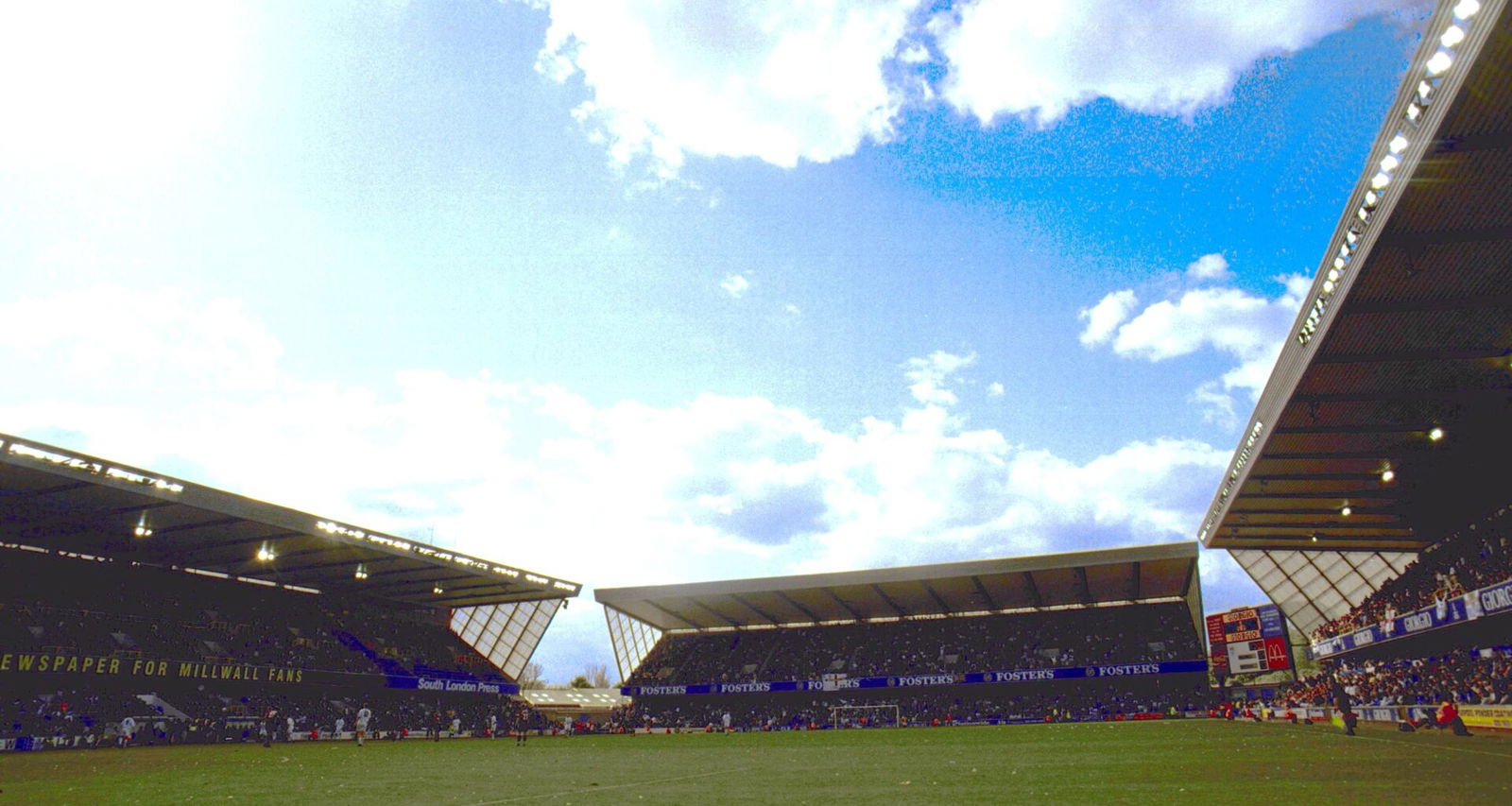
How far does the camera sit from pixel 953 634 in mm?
61750

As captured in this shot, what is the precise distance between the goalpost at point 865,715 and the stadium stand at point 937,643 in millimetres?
305

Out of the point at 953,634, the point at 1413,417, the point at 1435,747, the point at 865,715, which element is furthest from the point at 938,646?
the point at 1435,747

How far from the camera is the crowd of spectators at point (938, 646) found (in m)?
55.3

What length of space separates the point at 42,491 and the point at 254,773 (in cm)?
2106

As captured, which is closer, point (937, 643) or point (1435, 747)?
point (1435, 747)

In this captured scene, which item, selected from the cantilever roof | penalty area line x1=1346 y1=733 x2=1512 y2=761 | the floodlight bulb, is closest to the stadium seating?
penalty area line x1=1346 y1=733 x2=1512 y2=761

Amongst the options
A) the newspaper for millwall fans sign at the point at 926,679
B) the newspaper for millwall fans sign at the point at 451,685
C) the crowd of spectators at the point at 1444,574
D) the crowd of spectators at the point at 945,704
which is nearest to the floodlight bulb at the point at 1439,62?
the crowd of spectators at the point at 1444,574

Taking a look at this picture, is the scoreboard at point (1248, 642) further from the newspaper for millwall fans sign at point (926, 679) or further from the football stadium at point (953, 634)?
the newspaper for millwall fans sign at point (926, 679)

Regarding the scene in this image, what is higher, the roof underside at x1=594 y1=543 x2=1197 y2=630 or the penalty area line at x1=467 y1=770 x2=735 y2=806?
the roof underside at x1=594 y1=543 x2=1197 y2=630

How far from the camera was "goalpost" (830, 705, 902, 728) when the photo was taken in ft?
186

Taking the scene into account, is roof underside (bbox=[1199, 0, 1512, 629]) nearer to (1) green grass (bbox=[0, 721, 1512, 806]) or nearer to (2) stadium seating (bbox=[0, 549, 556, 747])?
(1) green grass (bbox=[0, 721, 1512, 806])

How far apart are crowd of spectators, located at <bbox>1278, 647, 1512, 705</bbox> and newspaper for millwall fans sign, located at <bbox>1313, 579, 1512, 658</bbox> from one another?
4.41 feet

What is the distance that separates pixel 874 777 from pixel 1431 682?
27.4m

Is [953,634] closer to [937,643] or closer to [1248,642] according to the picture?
[937,643]
